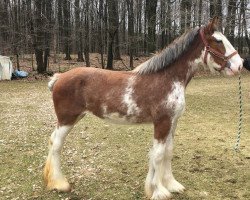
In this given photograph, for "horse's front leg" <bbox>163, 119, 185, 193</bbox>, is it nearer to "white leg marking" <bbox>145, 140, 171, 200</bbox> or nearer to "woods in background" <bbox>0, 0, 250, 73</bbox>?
"white leg marking" <bbox>145, 140, 171, 200</bbox>

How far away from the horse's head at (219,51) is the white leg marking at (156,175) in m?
1.36

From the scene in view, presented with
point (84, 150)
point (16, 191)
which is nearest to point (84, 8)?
point (84, 150)

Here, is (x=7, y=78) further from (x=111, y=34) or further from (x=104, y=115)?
(x=104, y=115)

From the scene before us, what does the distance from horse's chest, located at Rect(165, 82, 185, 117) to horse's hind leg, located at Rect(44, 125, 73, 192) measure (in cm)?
158

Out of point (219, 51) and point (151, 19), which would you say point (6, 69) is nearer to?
point (151, 19)

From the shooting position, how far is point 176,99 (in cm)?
507

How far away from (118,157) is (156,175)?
90.3 inches

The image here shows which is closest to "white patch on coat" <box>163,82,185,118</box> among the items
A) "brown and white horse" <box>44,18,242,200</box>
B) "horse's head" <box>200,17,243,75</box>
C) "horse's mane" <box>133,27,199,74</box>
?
"brown and white horse" <box>44,18,242,200</box>

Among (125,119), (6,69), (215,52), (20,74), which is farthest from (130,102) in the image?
(20,74)

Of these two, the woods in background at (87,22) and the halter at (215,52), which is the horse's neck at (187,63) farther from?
the woods in background at (87,22)

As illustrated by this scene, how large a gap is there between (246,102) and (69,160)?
9177 mm

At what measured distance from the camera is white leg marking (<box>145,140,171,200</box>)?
5156 millimetres

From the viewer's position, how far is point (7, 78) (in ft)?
76.8

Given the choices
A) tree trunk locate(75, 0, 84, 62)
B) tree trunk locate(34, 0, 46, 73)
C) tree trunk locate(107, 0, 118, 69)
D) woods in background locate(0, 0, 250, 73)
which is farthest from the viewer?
tree trunk locate(75, 0, 84, 62)
